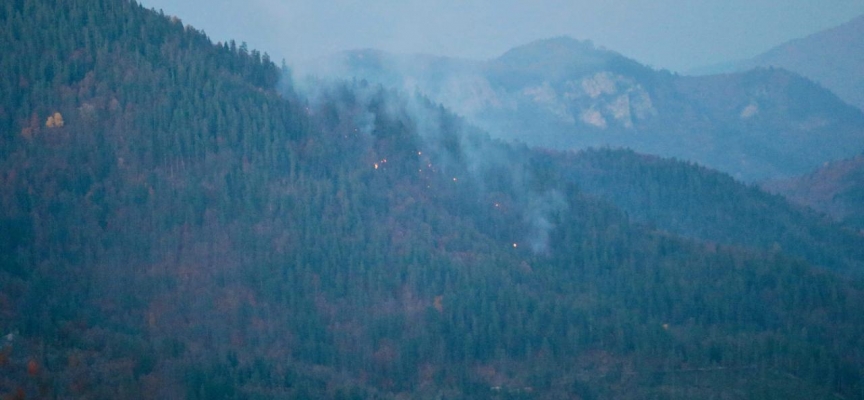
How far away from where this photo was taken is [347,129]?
151 m

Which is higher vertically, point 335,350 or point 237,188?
point 237,188

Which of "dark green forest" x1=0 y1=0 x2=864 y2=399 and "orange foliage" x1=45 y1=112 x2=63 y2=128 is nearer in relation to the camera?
"dark green forest" x1=0 y1=0 x2=864 y2=399

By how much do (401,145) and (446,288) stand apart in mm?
38371

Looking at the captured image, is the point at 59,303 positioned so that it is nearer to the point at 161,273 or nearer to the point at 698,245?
the point at 161,273

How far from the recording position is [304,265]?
12156cm

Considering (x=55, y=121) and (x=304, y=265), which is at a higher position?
(x=55, y=121)

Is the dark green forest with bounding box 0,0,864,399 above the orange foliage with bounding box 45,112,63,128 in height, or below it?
below

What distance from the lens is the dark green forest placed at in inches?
3964

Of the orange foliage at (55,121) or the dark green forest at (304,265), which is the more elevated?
the orange foliage at (55,121)

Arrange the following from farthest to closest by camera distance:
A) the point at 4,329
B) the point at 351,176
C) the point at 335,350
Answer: the point at 351,176 < the point at 335,350 < the point at 4,329

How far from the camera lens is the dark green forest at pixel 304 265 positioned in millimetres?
100688

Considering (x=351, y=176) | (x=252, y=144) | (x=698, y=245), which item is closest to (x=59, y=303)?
(x=252, y=144)

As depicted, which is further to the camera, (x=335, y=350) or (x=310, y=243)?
(x=310, y=243)

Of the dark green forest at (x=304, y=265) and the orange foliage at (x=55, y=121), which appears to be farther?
the orange foliage at (x=55, y=121)
